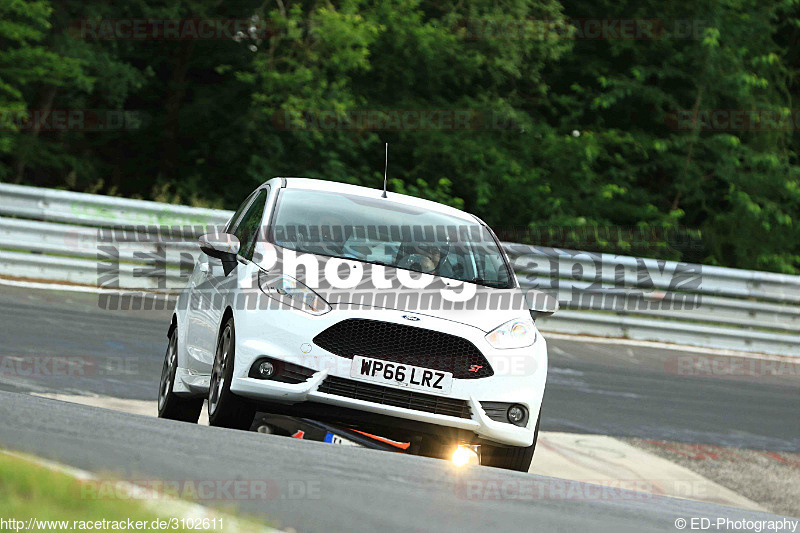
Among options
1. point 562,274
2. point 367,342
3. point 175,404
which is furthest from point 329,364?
point 562,274

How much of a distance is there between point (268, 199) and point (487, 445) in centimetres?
226

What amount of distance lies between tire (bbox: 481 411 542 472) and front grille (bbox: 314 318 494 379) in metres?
0.60

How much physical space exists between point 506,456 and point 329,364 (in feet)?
4.12

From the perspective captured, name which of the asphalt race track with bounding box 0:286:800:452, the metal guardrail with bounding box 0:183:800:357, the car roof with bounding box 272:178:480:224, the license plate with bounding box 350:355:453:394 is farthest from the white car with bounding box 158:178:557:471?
the metal guardrail with bounding box 0:183:800:357

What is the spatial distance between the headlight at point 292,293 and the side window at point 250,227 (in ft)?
1.63

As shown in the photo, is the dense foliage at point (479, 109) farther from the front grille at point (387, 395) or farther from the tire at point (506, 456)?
the front grille at point (387, 395)

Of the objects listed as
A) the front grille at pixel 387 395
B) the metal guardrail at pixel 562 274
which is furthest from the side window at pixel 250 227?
the metal guardrail at pixel 562 274

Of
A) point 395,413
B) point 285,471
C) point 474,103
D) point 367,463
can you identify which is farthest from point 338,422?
point 474,103

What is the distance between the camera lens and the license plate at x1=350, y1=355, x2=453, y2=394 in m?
6.57

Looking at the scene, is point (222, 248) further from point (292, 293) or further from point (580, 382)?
point (580, 382)

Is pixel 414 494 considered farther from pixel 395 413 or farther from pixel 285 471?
pixel 395 413

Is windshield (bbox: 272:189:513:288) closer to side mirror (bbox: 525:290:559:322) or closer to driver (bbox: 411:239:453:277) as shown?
driver (bbox: 411:239:453:277)

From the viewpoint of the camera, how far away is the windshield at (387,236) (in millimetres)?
7523

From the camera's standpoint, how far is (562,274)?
16797 mm
